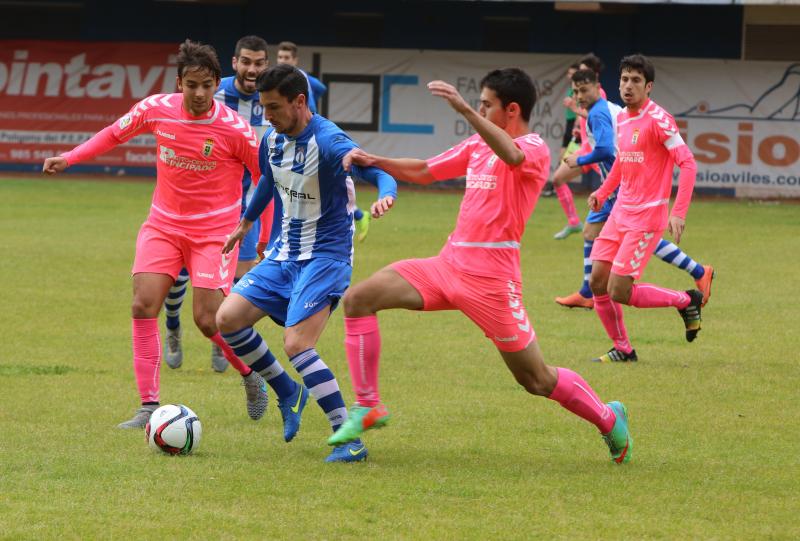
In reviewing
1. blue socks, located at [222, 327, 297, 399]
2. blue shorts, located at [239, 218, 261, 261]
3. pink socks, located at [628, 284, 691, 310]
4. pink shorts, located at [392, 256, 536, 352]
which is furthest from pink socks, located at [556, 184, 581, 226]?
pink shorts, located at [392, 256, 536, 352]

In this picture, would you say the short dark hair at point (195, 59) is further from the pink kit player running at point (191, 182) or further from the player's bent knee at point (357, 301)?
the player's bent knee at point (357, 301)

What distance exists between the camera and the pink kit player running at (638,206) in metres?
9.12

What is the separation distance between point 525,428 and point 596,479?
1206 millimetres

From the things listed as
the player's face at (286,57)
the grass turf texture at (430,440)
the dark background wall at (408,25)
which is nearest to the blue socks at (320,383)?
the grass turf texture at (430,440)

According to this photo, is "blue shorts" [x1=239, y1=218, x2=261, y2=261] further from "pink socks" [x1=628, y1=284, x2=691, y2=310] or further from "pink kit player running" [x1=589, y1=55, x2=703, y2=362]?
"pink socks" [x1=628, y1=284, x2=691, y2=310]

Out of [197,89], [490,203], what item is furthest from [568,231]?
[490,203]

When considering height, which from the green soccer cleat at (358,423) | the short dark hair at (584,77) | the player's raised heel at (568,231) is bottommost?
the green soccer cleat at (358,423)

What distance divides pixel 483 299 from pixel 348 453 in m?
1.00

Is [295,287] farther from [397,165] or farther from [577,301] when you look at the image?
[577,301]

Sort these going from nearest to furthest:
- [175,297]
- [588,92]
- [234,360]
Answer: [234,360] → [175,297] → [588,92]

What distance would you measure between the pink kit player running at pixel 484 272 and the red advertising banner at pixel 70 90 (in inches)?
875

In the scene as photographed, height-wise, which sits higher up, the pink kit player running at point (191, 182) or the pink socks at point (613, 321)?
the pink kit player running at point (191, 182)

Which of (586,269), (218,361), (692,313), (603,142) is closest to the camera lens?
(218,361)

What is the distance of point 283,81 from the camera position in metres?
6.17
